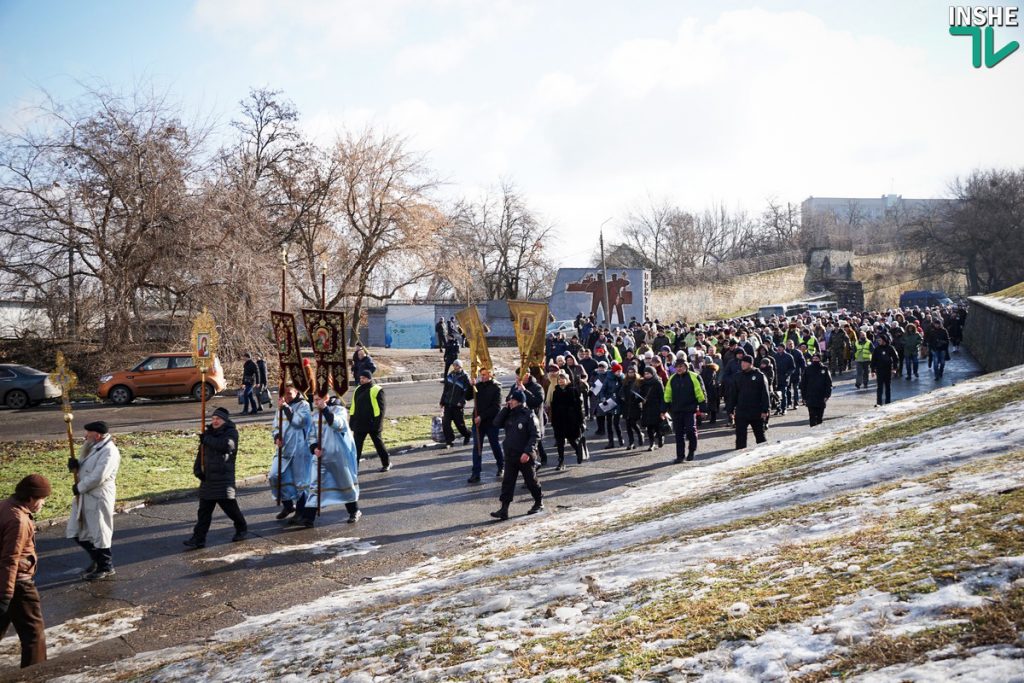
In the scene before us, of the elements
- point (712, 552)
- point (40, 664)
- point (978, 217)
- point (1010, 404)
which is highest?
point (978, 217)

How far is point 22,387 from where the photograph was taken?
26703 millimetres

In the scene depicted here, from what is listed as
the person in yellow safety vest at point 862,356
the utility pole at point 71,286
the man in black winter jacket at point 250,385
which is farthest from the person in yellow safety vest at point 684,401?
the utility pole at point 71,286

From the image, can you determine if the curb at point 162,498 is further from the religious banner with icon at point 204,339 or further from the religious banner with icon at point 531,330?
the religious banner with icon at point 531,330

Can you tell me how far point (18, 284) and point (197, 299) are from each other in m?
6.35

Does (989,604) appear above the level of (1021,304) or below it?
below

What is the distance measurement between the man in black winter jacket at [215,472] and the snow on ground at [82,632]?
214 cm

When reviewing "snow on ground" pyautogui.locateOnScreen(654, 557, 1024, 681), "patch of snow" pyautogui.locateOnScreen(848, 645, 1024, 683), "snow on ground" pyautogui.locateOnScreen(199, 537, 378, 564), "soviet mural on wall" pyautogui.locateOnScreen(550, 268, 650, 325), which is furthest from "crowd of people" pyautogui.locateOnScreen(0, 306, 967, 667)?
"soviet mural on wall" pyautogui.locateOnScreen(550, 268, 650, 325)

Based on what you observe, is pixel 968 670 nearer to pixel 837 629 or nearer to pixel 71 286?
pixel 837 629

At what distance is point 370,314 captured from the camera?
5047 cm

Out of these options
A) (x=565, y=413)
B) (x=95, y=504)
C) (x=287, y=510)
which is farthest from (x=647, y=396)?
(x=95, y=504)

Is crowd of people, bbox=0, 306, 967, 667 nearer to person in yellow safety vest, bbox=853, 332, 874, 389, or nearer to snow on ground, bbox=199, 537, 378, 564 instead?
person in yellow safety vest, bbox=853, 332, 874, 389

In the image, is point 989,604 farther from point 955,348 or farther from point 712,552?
point 955,348

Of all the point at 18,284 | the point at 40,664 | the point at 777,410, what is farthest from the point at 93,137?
the point at 40,664

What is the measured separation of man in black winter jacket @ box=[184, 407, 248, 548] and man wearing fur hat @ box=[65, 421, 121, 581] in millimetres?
1209
